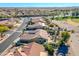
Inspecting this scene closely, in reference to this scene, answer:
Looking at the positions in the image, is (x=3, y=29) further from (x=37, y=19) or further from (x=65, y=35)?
(x=65, y=35)

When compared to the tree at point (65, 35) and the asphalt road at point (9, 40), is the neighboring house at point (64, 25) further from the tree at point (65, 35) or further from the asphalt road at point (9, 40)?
the asphalt road at point (9, 40)

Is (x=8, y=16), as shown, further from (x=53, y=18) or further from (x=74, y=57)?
(x=74, y=57)

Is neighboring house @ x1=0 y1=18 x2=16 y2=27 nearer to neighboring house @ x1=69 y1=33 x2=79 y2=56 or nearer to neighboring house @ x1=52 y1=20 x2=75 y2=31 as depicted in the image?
neighboring house @ x1=52 y1=20 x2=75 y2=31

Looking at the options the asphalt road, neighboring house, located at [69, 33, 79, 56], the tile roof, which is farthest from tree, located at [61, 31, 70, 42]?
the asphalt road

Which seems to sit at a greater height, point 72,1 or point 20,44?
point 72,1

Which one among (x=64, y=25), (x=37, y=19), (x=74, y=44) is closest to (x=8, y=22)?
(x=37, y=19)

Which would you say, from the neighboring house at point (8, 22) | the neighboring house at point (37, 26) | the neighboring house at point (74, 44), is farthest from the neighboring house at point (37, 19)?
the neighboring house at point (74, 44)

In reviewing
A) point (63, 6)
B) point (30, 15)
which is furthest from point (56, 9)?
point (30, 15)
